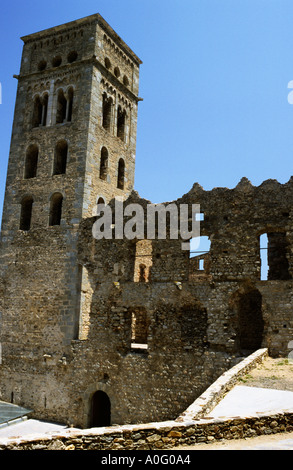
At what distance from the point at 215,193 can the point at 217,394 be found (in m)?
7.69

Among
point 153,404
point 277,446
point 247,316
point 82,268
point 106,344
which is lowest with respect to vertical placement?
point 153,404

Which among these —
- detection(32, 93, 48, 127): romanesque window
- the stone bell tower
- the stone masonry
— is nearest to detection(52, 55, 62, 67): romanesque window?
the stone bell tower

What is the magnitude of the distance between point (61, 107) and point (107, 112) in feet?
7.08

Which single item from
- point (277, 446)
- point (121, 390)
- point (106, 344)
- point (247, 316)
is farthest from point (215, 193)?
point (277, 446)

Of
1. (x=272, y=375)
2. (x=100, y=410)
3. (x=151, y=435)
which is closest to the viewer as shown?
(x=151, y=435)

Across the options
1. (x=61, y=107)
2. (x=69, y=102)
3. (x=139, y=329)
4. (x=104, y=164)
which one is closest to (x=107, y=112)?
(x=69, y=102)

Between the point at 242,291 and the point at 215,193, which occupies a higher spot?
the point at 215,193

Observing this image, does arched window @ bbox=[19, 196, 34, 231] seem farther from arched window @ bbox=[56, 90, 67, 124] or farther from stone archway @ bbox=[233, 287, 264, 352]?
stone archway @ bbox=[233, 287, 264, 352]

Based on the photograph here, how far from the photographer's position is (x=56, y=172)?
59.5 ft

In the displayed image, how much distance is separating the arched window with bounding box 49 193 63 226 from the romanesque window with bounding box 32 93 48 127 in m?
3.84

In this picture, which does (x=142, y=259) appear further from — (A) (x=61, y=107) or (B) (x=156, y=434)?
(B) (x=156, y=434)

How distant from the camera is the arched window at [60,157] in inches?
712

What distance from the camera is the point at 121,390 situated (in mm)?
14180
